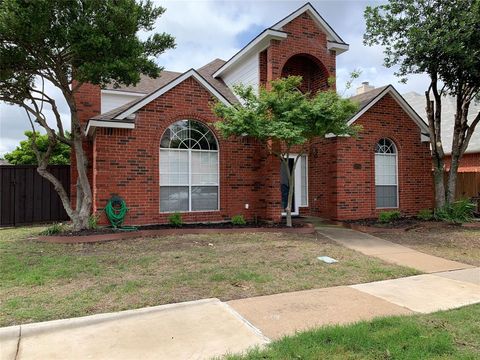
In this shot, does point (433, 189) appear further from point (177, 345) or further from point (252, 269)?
point (177, 345)

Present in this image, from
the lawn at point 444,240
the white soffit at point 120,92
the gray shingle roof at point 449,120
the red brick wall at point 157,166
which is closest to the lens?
the lawn at point 444,240

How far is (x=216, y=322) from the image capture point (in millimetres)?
4359

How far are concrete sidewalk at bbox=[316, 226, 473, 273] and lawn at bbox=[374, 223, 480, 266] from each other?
14.3 inches

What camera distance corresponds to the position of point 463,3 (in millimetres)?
11461

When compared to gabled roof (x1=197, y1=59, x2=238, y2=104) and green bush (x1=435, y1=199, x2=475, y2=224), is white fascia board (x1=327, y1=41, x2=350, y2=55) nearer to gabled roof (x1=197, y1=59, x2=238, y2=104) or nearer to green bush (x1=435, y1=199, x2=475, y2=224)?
gabled roof (x1=197, y1=59, x2=238, y2=104)

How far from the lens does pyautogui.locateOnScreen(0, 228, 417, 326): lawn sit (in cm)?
499

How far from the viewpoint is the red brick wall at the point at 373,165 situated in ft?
42.7

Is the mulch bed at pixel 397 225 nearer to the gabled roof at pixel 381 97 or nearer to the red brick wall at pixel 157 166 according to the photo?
the red brick wall at pixel 157 166

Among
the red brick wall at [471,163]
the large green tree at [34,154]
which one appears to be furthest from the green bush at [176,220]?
the red brick wall at [471,163]

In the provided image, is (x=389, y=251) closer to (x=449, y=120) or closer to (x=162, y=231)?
(x=162, y=231)

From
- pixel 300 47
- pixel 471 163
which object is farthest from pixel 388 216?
pixel 471 163

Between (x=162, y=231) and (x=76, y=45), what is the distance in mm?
4955

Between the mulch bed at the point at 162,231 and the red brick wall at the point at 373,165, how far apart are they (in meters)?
2.66

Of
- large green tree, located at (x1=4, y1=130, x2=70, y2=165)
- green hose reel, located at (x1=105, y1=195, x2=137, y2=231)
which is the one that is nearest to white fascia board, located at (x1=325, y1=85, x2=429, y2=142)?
green hose reel, located at (x1=105, y1=195, x2=137, y2=231)
